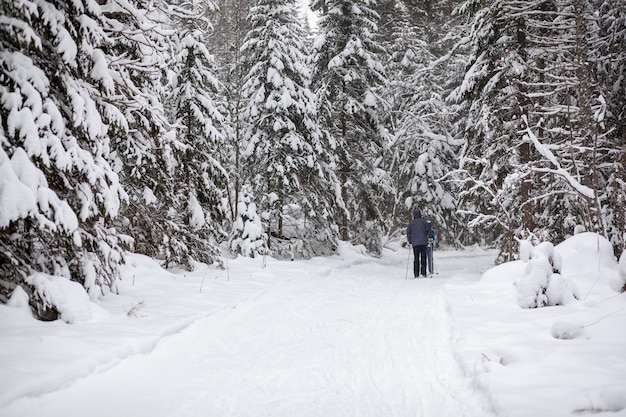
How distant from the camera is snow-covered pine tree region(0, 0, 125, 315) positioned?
4910 millimetres

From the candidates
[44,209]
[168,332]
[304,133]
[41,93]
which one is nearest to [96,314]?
[168,332]

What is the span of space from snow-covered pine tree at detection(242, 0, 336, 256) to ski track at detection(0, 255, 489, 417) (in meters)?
9.48

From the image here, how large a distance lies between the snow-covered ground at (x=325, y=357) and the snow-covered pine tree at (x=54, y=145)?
0.96m

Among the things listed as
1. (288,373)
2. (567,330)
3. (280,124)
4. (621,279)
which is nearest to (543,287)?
(621,279)

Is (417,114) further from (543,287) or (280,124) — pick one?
(543,287)

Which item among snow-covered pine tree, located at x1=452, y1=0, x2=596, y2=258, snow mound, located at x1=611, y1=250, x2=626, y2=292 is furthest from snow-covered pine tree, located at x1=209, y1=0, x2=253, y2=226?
snow mound, located at x1=611, y1=250, x2=626, y2=292

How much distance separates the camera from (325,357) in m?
5.32

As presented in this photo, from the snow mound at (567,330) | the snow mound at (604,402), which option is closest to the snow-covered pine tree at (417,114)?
the snow mound at (567,330)

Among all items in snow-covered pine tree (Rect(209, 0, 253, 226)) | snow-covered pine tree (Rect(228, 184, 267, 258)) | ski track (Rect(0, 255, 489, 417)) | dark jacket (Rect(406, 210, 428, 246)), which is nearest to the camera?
ski track (Rect(0, 255, 489, 417))

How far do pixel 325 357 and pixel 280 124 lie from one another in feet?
40.2

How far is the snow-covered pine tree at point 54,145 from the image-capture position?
491 centimetres

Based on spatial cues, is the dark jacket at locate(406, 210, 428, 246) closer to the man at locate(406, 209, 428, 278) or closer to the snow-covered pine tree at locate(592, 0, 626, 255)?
the man at locate(406, 209, 428, 278)

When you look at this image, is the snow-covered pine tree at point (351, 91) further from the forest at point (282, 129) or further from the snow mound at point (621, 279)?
the snow mound at point (621, 279)

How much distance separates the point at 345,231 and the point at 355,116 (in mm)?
5896
